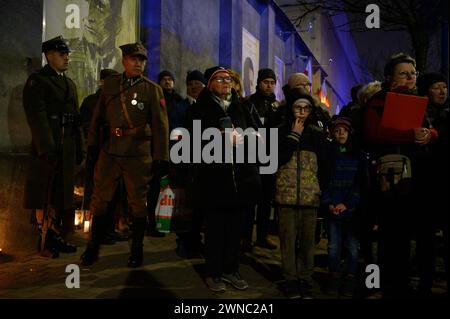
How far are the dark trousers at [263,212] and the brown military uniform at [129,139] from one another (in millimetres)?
1403

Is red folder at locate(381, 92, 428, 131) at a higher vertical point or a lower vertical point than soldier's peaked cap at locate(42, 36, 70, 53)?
lower

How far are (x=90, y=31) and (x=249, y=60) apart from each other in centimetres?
1063

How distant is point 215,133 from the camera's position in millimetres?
4781

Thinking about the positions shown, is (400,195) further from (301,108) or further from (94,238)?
(94,238)

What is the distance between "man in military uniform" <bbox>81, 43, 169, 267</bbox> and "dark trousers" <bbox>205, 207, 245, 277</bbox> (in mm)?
956

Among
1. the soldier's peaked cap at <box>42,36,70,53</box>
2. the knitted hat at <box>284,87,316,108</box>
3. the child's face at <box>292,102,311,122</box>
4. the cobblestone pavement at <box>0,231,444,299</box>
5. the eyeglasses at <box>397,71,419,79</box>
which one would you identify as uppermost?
the soldier's peaked cap at <box>42,36,70,53</box>

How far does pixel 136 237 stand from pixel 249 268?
4.26ft

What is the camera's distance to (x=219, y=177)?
471cm

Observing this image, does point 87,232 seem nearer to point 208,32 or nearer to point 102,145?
point 102,145

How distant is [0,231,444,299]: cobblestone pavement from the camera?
4.47 m

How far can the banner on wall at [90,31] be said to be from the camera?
7.21 metres

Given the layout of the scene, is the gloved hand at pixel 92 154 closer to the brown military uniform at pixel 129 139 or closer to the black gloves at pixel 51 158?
the brown military uniform at pixel 129 139

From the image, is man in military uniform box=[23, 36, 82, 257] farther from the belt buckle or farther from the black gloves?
the belt buckle

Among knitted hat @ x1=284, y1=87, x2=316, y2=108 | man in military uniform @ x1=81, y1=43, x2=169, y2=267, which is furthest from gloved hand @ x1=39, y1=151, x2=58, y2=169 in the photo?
knitted hat @ x1=284, y1=87, x2=316, y2=108
